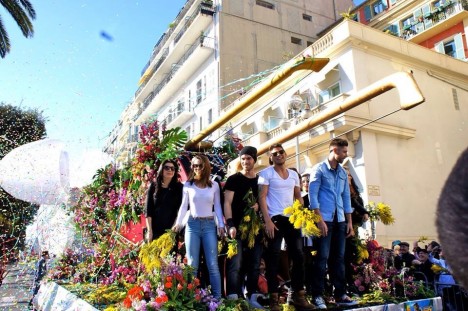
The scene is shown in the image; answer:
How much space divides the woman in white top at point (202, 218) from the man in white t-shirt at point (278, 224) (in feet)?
1.89

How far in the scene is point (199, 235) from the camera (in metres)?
4.49

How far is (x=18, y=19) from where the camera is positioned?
11547mm

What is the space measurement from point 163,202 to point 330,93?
12.3 meters

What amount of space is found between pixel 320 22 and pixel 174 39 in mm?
11025

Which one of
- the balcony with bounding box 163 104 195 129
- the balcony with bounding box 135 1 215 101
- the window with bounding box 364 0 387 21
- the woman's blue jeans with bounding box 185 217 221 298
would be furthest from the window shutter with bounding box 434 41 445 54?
the woman's blue jeans with bounding box 185 217 221 298

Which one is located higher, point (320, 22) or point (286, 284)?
point (320, 22)

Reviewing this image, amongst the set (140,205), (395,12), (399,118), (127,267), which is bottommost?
(127,267)

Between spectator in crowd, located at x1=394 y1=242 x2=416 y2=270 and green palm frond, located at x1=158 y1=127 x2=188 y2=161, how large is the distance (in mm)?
4291

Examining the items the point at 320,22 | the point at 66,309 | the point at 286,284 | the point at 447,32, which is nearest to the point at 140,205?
the point at 66,309

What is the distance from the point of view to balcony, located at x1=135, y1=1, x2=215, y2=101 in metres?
24.4

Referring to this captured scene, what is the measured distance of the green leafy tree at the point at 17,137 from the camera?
18.7 metres

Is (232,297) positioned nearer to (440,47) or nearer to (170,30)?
(440,47)

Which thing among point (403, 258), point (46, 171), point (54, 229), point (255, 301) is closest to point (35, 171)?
point (46, 171)

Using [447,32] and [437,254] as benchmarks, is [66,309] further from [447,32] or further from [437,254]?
[447,32]
